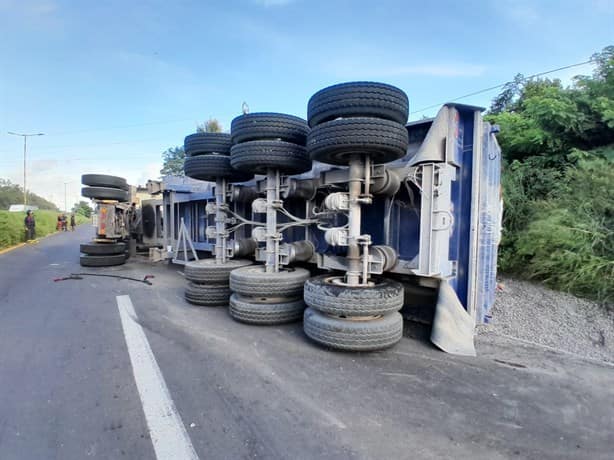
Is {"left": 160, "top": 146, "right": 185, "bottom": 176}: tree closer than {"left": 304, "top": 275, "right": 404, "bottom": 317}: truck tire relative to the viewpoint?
No

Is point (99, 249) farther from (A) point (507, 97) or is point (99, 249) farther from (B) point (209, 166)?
(A) point (507, 97)

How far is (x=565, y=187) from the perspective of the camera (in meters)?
5.30

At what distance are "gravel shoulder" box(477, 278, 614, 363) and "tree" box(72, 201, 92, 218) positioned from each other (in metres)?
70.0

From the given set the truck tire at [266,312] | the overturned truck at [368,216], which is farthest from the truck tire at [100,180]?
the truck tire at [266,312]

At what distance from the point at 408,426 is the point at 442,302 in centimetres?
160

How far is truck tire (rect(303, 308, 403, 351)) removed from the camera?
9.23ft

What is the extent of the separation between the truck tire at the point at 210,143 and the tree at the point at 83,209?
66.9 meters

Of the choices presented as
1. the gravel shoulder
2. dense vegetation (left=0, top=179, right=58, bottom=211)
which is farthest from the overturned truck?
dense vegetation (left=0, top=179, right=58, bottom=211)

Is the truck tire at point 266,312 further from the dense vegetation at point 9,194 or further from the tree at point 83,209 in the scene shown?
the tree at point 83,209

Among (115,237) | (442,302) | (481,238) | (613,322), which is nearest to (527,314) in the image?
Answer: (613,322)

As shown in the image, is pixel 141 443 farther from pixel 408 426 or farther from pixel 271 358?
pixel 408 426

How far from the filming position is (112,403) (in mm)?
2082

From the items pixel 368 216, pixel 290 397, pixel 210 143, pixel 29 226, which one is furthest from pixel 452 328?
pixel 29 226

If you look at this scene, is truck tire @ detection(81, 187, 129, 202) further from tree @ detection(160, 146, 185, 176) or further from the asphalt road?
tree @ detection(160, 146, 185, 176)
